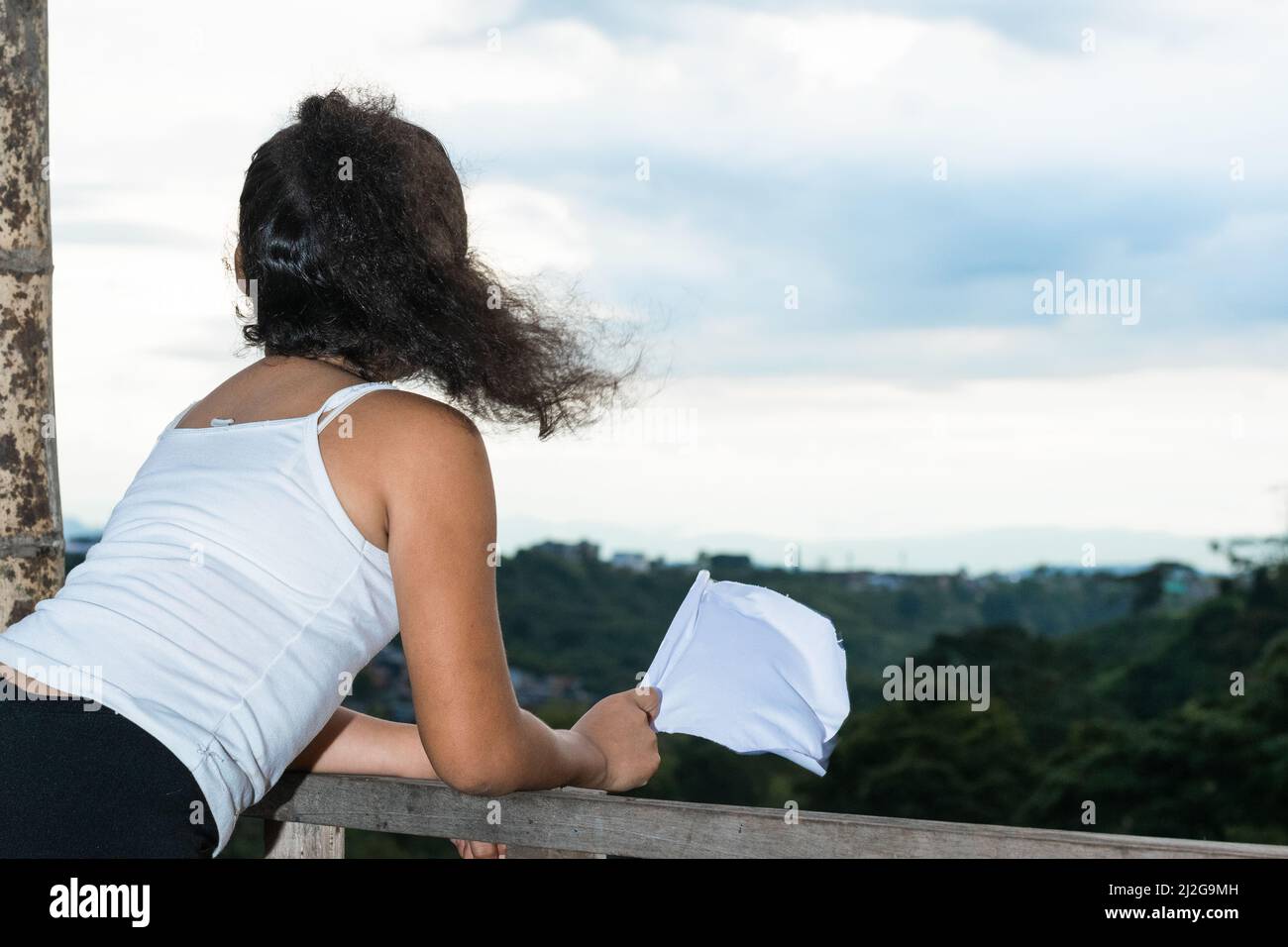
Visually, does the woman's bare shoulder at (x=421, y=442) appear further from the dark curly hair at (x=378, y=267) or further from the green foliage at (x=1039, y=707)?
the green foliage at (x=1039, y=707)

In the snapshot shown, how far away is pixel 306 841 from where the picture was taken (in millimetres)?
1717

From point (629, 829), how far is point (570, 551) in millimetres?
34894

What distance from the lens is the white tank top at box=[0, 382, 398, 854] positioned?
4.23 ft

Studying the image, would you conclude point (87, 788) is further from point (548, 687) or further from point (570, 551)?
point (570, 551)

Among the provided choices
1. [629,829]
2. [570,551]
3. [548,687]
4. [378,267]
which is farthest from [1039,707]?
[378,267]

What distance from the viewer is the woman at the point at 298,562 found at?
4.18ft

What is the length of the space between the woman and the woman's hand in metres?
0.08

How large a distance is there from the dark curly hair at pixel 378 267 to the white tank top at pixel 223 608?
14cm

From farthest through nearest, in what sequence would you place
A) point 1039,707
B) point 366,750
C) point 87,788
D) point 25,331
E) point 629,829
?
A: point 1039,707 → point 25,331 → point 366,750 → point 629,829 → point 87,788

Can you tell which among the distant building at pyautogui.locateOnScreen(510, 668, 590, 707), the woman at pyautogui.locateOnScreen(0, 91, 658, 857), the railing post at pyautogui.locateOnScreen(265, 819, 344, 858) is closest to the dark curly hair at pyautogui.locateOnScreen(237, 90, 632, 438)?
the woman at pyautogui.locateOnScreen(0, 91, 658, 857)

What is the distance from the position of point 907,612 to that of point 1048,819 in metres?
16.0

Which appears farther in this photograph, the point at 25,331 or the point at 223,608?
the point at 25,331
